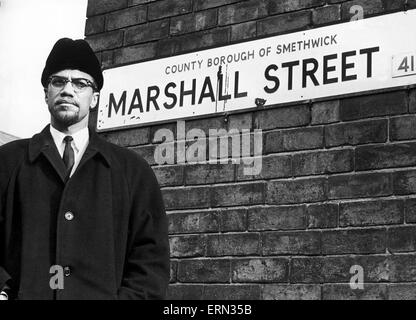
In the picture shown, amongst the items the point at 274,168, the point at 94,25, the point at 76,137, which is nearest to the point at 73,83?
the point at 76,137

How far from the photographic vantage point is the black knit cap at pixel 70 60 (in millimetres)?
2809

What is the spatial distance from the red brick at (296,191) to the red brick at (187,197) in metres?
0.39

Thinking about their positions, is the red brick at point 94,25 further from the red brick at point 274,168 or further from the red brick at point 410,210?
the red brick at point 410,210

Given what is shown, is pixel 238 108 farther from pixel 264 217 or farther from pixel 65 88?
pixel 65 88

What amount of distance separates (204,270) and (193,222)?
268 millimetres

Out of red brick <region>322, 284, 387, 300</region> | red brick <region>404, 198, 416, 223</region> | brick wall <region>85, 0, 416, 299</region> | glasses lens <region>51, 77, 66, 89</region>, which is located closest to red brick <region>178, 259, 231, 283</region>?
brick wall <region>85, 0, 416, 299</region>

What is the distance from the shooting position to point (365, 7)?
142 inches

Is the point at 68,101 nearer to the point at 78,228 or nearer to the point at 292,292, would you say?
the point at 78,228

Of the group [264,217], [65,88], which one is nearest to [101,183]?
[65,88]

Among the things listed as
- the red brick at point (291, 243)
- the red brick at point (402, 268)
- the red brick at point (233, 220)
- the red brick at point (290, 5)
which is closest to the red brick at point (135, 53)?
the red brick at point (290, 5)

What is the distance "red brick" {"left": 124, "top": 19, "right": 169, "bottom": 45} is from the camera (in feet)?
14.1

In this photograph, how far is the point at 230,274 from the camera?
373 cm

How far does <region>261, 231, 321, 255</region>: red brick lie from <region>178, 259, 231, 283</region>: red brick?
0.80ft
